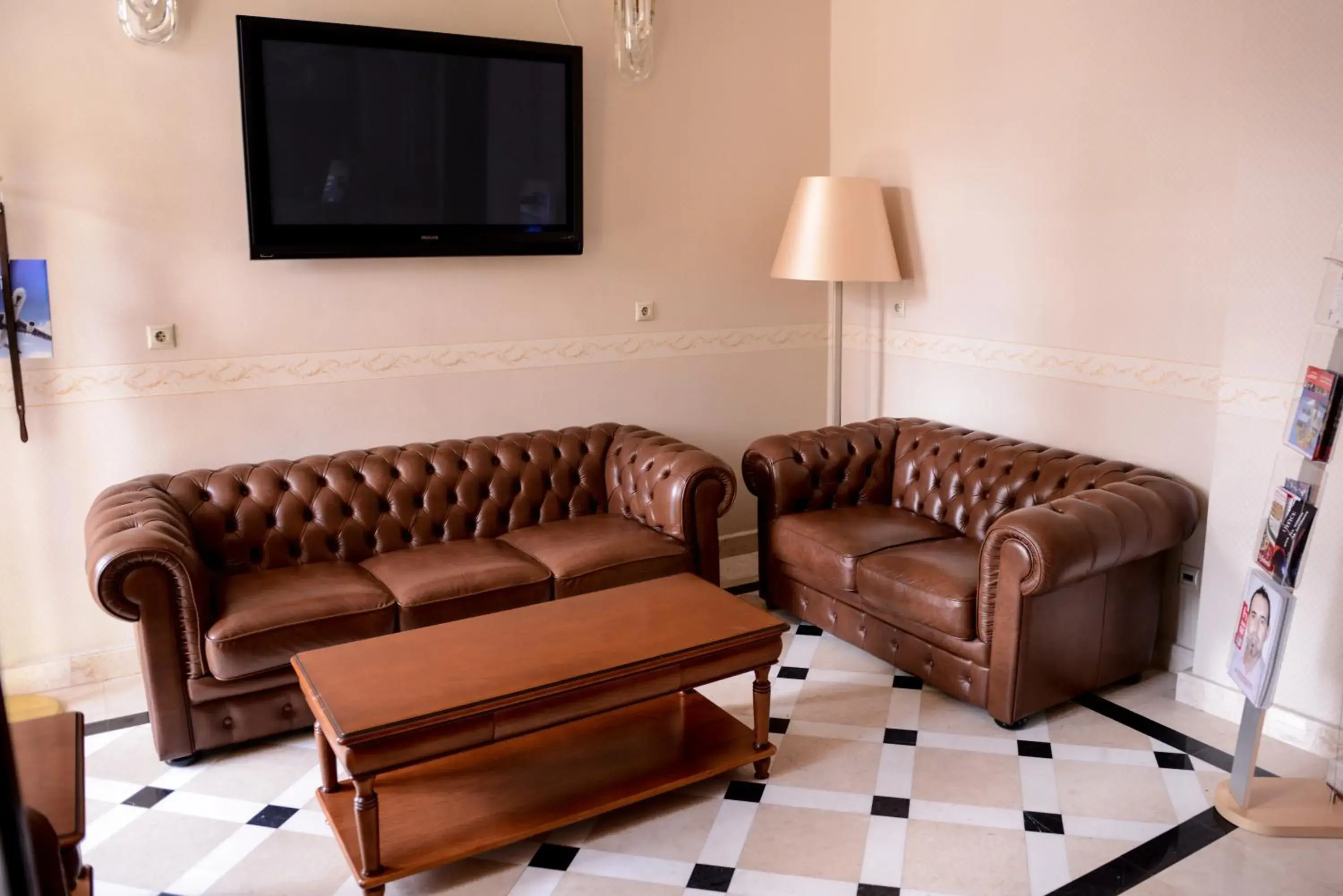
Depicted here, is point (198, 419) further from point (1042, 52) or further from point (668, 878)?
point (1042, 52)

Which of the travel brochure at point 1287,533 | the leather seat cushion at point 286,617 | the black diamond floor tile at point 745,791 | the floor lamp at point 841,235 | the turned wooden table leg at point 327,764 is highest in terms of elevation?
the floor lamp at point 841,235

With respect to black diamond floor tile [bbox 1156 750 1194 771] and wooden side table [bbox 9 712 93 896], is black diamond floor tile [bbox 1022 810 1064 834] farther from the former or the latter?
wooden side table [bbox 9 712 93 896]

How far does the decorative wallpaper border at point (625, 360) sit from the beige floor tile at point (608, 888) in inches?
85.0

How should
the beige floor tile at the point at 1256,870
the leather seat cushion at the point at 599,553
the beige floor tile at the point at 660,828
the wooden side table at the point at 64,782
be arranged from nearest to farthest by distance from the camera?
1. the wooden side table at the point at 64,782
2. the beige floor tile at the point at 1256,870
3. the beige floor tile at the point at 660,828
4. the leather seat cushion at the point at 599,553

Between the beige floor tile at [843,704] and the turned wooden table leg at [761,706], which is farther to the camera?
the beige floor tile at [843,704]

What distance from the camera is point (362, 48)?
3.80 m

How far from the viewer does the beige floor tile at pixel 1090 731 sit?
328 cm

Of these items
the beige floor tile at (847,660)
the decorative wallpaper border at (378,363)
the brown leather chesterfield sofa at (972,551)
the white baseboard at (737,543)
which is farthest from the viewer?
the white baseboard at (737,543)

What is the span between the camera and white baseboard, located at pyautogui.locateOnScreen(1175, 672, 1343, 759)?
315cm

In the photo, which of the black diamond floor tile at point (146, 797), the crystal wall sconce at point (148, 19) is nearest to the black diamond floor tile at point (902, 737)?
the black diamond floor tile at point (146, 797)

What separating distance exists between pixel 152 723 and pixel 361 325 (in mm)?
1660

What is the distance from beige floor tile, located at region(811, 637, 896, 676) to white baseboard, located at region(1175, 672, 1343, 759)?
1.00 meters

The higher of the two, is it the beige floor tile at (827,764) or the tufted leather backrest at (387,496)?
the tufted leather backrest at (387,496)

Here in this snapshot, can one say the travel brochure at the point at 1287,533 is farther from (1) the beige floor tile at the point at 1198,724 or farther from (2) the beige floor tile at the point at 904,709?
(2) the beige floor tile at the point at 904,709
